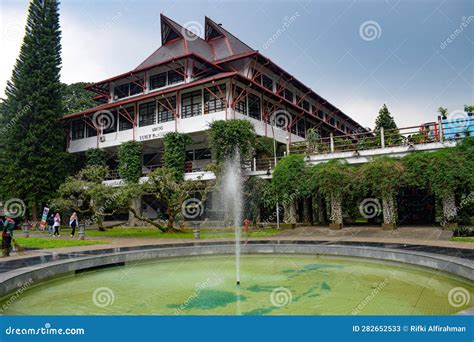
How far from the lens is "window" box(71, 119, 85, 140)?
35.3 meters

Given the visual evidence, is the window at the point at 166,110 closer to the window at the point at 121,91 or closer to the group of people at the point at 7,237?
the window at the point at 121,91

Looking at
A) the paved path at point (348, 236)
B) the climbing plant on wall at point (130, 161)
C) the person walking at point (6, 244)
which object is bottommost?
the paved path at point (348, 236)

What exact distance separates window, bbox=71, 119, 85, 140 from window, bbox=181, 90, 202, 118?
12765 mm

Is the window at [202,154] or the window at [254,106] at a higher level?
the window at [254,106]

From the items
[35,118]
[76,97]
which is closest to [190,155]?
[35,118]

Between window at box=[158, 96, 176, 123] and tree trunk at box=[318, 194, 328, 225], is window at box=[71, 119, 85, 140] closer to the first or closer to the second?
window at box=[158, 96, 176, 123]

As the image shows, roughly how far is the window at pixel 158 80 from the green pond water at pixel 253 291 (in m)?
23.9

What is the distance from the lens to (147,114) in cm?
3131

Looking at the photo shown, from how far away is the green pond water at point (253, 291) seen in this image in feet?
21.1

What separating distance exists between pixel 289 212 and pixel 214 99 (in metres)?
10.8

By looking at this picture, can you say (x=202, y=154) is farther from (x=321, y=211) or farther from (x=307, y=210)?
(x=321, y=211)

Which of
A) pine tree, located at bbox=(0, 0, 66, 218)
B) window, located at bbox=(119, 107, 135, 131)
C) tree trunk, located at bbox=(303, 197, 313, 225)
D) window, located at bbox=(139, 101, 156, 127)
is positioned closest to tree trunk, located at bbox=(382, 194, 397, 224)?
tree trunk, located at bbox=(303, 197, 313, 225)

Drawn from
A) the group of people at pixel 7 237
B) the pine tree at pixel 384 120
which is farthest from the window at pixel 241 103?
the pine tree at pixel 384 120

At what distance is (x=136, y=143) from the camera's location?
29.9 meters
